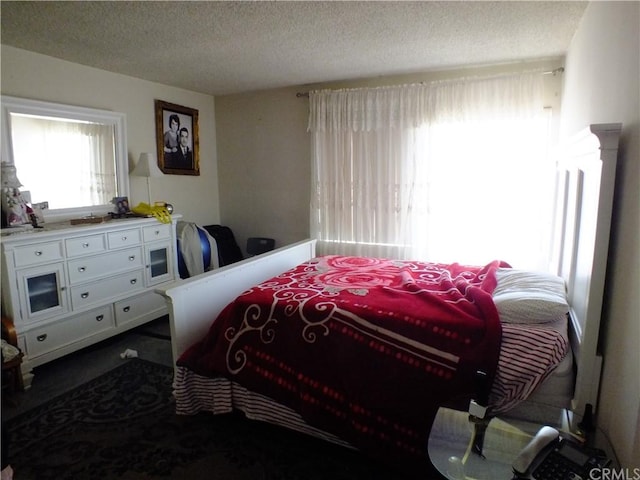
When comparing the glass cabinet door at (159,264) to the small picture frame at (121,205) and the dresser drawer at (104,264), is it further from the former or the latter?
the small picture frame at (121,205)

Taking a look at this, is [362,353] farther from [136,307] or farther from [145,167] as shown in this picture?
[145,167]

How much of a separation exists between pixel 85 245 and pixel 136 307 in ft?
→ 2.38

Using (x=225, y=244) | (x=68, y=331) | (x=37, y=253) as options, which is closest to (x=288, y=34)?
(x=37, y=253)

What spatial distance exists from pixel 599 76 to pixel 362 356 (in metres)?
1.74

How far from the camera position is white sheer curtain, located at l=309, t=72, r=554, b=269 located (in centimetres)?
329

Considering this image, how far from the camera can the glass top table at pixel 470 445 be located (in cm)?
127

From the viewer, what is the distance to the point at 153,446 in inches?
77.6

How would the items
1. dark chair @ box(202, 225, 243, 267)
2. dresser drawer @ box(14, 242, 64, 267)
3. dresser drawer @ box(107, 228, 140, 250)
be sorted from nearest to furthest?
dresser drawer @ box(14, 242, 64, 267) < dresser drawer @ box(107, 228, 140, 250) < dark chair @ box(202, 225, 243, 267)

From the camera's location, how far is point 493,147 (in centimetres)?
339

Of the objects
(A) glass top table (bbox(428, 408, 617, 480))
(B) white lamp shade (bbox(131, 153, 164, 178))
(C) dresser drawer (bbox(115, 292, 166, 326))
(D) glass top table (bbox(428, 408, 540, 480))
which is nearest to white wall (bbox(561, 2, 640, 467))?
(A) glass top table (bbox(428, 408, 617, 480))

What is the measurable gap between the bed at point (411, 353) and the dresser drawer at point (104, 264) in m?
1.36

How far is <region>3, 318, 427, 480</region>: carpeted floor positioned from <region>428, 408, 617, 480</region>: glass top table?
0.50 meters

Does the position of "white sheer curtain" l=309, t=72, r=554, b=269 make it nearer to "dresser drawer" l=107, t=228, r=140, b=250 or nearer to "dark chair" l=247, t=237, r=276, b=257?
"dark chair" l=247, t=237, r=276, b=257

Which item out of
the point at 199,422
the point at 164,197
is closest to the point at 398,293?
the point at 199,422
